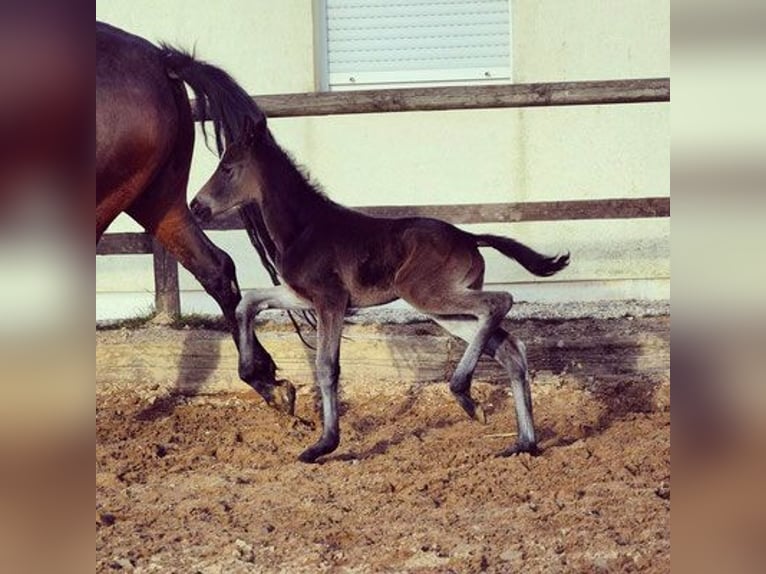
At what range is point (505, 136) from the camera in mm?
8117

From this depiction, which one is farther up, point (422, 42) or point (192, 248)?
point (422, 42)

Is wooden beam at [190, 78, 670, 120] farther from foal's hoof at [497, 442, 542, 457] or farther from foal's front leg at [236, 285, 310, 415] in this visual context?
foal's hoof at [497, 442, 542, 457]

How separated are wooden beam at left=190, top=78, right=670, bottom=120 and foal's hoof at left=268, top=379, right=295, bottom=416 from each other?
1.53m

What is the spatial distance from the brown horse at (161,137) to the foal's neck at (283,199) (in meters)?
0.18

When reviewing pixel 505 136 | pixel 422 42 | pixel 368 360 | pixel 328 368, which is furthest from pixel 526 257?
pixel 422 42

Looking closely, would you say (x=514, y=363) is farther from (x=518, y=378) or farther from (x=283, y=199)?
(x=283, y=199)

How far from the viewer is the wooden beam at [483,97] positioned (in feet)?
19.9

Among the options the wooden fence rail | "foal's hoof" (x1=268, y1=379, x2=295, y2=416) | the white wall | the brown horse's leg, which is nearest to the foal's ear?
→ the brown horse's leg

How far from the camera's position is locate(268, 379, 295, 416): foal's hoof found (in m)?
5.48

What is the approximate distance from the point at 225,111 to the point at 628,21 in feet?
12.3

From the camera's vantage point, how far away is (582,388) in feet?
20.9

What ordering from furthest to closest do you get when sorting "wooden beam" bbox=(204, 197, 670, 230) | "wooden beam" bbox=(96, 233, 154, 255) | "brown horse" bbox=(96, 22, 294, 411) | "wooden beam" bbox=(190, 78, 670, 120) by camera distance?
"wooden beam" bbox=(96, 233, 154, 255) < "wooden beam" bbox=(204, 197, 670, 230) < "wooden beam" bbox=(190, 78, 670, 120) < "brown horse" bbox=(96, 22, 294, 411)

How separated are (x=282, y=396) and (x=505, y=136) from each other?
132 inches
